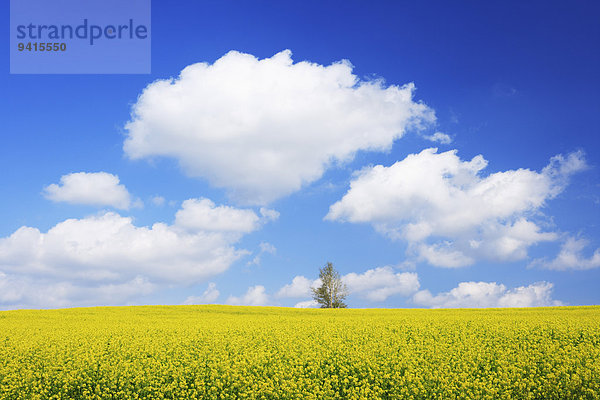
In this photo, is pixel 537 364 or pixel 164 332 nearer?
pixel 537 364

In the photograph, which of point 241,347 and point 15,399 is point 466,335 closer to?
point 241,347

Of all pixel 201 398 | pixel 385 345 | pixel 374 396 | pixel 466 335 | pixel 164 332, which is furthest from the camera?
pixel 164 332

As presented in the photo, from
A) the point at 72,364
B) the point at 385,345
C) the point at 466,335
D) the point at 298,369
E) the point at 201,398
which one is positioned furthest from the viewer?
the point at 466,335

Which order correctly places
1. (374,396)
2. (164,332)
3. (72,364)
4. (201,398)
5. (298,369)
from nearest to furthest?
(374,396) < (201,398) < (298,369) < (72,364) < (164,332)

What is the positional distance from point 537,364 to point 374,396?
6082mm

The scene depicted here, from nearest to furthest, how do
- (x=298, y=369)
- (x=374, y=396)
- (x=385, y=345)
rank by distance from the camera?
(x=374, y=396), (x=298, y=369), (x=385, y=345)

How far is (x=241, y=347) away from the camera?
661 inches

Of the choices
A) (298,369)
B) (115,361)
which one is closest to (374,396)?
(298,369)

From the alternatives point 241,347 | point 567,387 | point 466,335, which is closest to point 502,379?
point 567,387

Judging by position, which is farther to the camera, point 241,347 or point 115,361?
point 241,347

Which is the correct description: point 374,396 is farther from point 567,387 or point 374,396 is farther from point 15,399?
point 15,399

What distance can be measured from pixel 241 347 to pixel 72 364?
5945 millimetres

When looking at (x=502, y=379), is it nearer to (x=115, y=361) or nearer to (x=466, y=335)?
(x=466, y=335)

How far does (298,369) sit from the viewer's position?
13.1 m
